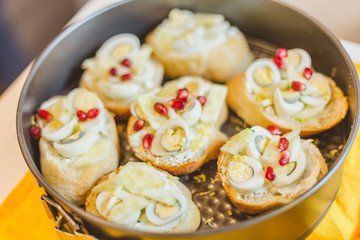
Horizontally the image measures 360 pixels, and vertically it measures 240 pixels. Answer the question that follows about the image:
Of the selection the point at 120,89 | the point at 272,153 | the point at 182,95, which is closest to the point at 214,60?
the point at 182,95

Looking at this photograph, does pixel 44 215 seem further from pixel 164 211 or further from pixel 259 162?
pixel 259 162

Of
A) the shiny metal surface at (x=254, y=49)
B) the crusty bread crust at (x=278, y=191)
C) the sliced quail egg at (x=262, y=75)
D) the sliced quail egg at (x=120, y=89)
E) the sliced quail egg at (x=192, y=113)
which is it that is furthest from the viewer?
the sliced quail egg at (x=120, y=89)

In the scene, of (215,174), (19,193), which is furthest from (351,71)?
(19,193)

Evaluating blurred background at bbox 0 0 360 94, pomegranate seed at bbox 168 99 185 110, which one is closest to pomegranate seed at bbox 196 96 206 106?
pomegranate seed at bbox 168 99 185 110

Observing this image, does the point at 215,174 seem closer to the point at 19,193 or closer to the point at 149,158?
the point at 149,158

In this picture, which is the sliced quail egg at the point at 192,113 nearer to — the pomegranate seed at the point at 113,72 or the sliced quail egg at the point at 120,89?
the sliced quail egg at the point at 120,89

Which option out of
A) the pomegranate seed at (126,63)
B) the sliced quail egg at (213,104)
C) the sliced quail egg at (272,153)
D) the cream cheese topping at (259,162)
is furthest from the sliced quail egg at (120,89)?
the sliced quail egg at (272,153)
